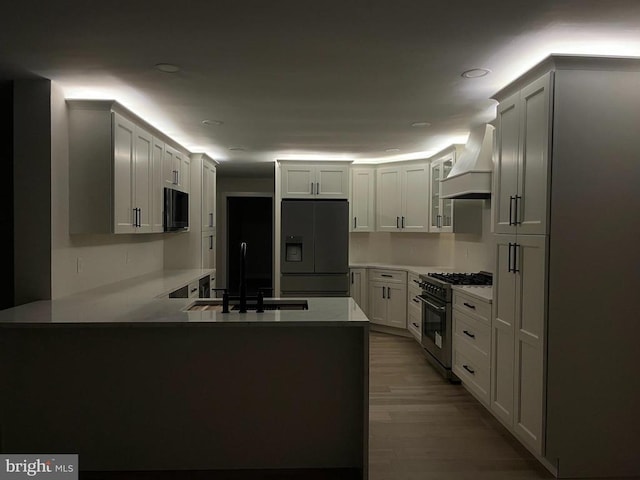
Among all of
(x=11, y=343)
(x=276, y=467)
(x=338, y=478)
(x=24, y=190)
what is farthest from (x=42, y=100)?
(x=338, y=478)

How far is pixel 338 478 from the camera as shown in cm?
259

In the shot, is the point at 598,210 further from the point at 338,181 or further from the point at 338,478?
the point at 338,181

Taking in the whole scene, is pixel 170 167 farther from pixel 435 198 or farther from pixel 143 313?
pixel 435 198

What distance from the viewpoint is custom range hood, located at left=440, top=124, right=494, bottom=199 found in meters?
4.06

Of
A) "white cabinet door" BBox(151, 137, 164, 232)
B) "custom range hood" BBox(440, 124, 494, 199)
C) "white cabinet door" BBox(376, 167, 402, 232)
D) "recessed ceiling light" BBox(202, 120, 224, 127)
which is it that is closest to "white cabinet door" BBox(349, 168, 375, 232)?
"white cabinet door" BBox(376, 167, 402, 232)

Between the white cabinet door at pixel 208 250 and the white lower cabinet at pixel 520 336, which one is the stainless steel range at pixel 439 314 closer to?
the white lower cabinet at pixel 520 336

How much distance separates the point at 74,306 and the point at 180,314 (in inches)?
30.7

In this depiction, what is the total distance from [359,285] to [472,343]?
2672mm

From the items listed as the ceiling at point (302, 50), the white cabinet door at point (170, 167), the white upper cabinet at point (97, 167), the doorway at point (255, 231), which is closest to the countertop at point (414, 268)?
the ceiling at point (302, 50)

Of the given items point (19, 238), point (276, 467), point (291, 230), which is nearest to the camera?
point (276, 467)

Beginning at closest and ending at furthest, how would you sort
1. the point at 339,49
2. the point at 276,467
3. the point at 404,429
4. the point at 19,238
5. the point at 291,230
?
the point at 339,49 → the point at 276,467 → the point at 19,238 → the point at 404,429 → the point at 291,230

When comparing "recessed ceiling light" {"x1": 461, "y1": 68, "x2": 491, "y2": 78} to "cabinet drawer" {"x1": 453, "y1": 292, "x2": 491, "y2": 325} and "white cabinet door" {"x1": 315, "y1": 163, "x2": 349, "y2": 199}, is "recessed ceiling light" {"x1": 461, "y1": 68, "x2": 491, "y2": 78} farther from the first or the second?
"white cabinet door" {"x1": 315, "y1": 163, "x2": 349, "y2": 199}

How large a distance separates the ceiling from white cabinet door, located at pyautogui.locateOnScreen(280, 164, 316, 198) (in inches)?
86.3

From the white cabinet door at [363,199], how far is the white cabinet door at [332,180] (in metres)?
0.32
